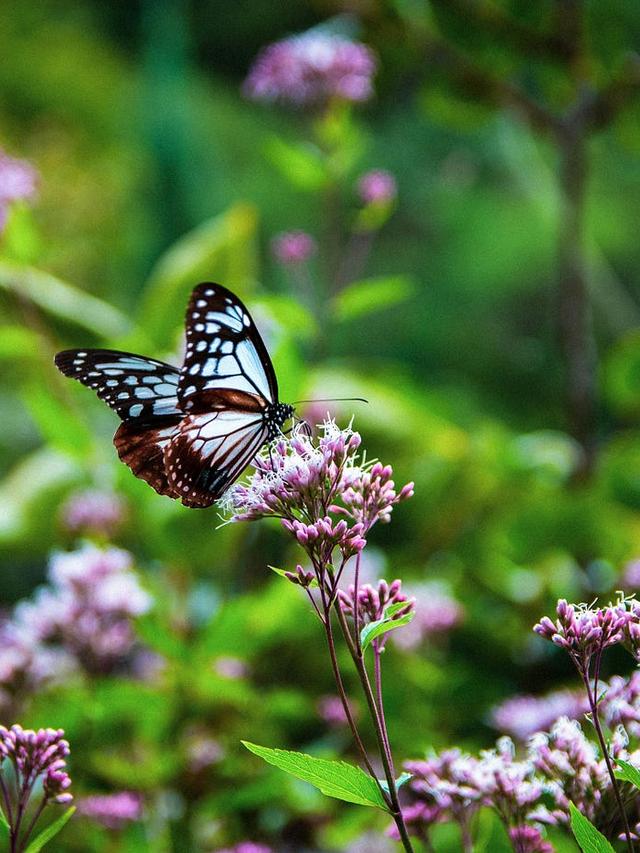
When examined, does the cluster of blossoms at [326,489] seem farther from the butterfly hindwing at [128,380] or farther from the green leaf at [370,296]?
the green leaf at [370,296]

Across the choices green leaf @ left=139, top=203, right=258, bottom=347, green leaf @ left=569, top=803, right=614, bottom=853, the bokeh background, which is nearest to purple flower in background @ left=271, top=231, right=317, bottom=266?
the bokeh background

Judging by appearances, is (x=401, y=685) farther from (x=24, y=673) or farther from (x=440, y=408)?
(x=440, y=408)

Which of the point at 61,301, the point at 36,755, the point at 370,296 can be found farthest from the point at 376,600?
the point at 61,301

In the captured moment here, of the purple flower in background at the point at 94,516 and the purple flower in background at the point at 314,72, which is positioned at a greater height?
the purple flower in background at the point at 314,72

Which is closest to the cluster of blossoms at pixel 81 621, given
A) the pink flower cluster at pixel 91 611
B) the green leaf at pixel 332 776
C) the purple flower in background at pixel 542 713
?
the pink flower cluster at pixel 91 611

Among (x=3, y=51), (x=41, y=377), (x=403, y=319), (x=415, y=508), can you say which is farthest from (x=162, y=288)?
(x=3, y=51)
